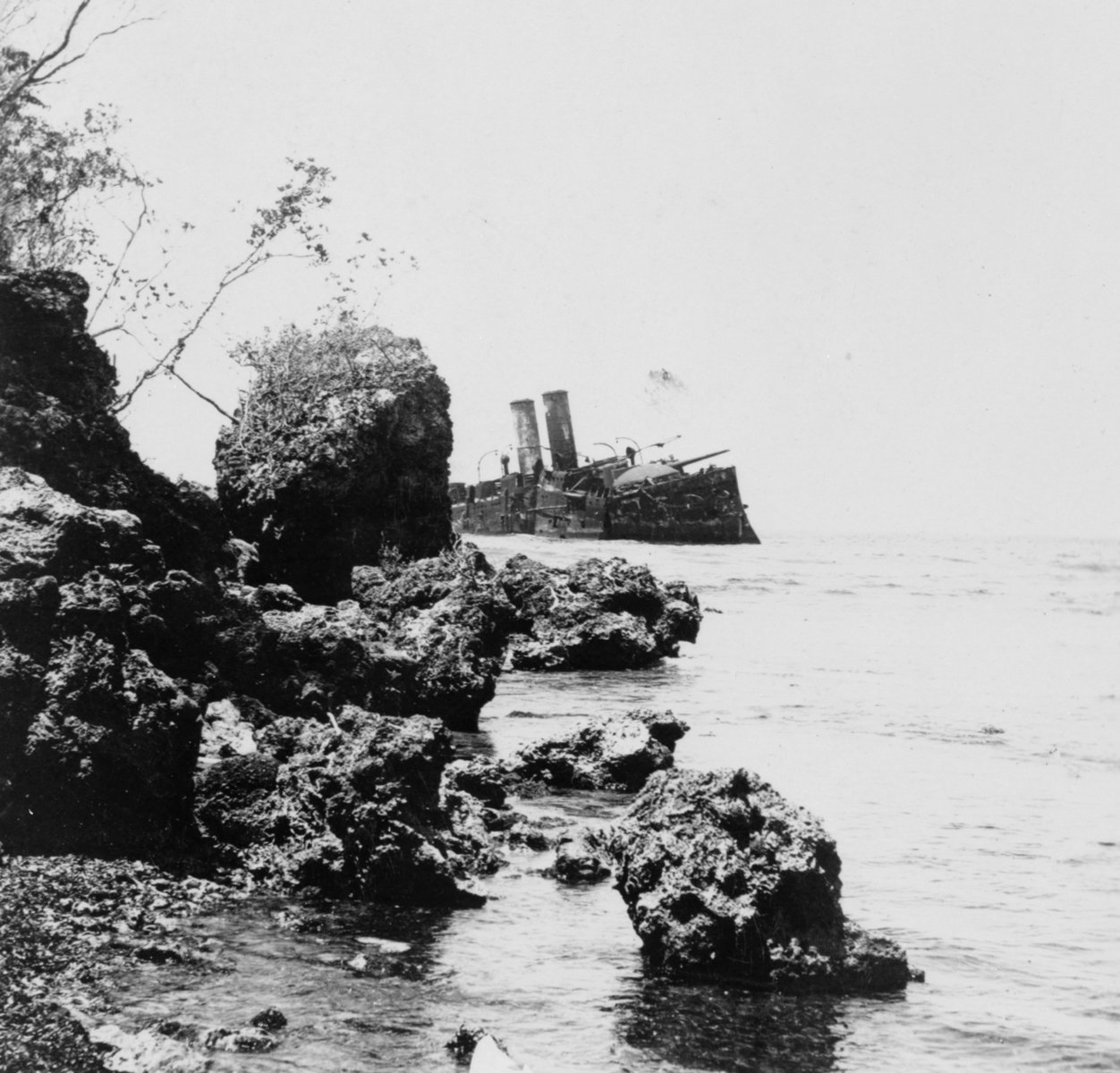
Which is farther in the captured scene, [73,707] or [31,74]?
[31,74]

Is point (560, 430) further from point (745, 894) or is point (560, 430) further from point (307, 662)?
point (745, 894)

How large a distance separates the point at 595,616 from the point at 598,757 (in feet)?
22.7

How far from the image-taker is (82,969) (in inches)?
141

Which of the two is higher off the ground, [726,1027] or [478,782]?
[478,782]

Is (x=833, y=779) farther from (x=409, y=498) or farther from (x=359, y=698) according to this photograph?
(x=409, y=498)

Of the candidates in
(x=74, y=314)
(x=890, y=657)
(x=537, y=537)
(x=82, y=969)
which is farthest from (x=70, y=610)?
(x=537, y=537)

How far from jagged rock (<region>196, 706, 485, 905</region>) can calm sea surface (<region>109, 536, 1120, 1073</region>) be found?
0.66ft

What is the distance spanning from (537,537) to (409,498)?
87.2ft

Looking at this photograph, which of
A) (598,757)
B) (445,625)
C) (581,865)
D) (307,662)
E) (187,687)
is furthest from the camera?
(445,625)

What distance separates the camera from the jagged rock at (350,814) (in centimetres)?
474

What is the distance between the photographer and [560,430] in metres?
46.1

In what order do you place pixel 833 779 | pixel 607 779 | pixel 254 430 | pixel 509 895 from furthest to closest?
pixel 254 430, pixel 833 779, pixel 607 779, pixel 509 895

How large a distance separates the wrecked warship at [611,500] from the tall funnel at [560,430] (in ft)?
0.12

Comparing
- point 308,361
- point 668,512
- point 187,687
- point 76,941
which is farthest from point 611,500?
point 76,941
